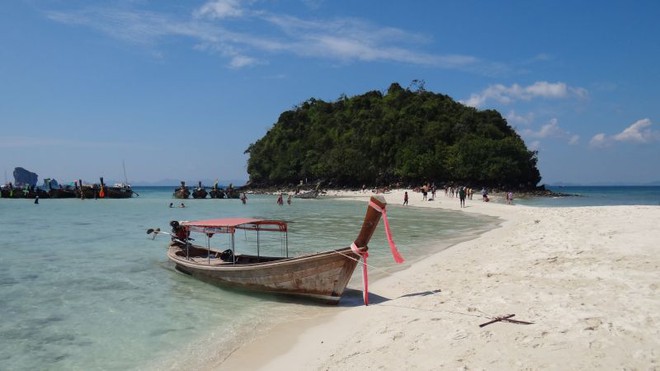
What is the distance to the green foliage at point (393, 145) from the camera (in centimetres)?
7469

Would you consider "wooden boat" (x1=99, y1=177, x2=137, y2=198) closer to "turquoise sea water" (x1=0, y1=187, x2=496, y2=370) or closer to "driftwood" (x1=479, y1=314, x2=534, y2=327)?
"turquoise sea water" (x1=0, y1=187, x2=496, y2=370)

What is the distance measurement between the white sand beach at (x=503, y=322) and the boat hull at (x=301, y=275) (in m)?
0.65

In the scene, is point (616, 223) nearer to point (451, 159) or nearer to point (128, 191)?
point (451, 159)

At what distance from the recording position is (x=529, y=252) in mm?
12367

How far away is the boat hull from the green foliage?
65.9 metres

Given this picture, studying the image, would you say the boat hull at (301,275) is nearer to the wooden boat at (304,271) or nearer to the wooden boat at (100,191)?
the wooden boat at (304,271)

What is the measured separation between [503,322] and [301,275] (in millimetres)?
4571

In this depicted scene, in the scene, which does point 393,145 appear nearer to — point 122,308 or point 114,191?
point 114,191

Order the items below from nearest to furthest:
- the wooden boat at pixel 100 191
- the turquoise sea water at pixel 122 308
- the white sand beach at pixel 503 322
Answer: the white sand beach at pixel 503 322 → the turquoise sea water at pixel 122 308 → the wooden boat at pixel 100 191

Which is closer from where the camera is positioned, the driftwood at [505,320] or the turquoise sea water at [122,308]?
the driftwood at [505,320]

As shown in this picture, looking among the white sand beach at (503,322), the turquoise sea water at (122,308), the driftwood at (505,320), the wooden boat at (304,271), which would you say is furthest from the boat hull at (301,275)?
the driftwood at (505,320)

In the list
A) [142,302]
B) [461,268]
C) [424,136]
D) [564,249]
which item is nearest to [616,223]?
[564,249]

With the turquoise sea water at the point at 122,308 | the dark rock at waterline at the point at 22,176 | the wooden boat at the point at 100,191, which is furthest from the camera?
the dark rock at waterline at the point at 22,176

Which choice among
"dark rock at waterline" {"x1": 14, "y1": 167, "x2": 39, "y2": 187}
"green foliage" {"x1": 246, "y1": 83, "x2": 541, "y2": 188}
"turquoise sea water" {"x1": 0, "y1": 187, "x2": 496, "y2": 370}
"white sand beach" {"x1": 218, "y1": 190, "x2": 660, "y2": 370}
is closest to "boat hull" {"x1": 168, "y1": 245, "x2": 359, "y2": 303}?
"turquoise sea water" {"x1": 0, "y1": 187, "x2": 496, "y2": 370}
